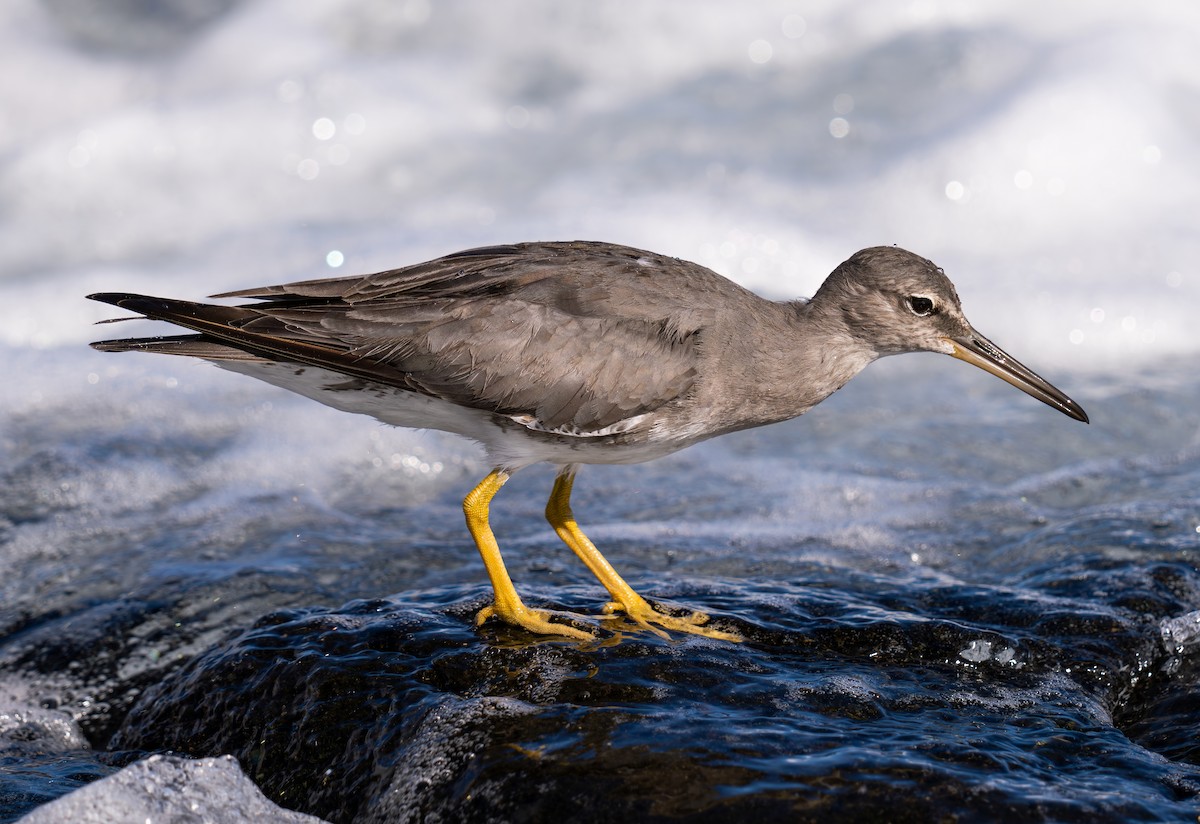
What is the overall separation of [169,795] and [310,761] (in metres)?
0.58

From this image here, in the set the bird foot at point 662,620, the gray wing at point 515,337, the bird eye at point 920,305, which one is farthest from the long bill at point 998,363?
the bird foot at point 662,620

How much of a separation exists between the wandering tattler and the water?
3.02 feet

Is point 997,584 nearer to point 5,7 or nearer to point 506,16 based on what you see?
point 506,16

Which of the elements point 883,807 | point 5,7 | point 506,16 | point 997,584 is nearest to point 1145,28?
point 506,16

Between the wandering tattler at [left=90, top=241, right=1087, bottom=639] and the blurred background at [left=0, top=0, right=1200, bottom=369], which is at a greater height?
the blurred background at [left=0, top=0, right=1200, bottom=369]

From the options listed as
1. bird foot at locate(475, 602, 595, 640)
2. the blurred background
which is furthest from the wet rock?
the blurred background

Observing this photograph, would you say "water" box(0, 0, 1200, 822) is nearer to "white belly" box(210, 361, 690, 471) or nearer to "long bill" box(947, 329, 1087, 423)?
"white belly" box(210, 361, 690, 471)

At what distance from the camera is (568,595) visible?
21.1 ft

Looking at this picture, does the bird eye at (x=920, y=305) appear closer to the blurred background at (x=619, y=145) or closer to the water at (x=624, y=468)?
the water at (x=624, y=468)

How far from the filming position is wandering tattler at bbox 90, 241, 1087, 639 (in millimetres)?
5781

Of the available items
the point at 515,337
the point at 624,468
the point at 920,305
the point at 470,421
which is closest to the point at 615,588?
the point at 470,421

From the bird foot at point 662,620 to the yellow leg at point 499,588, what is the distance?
1.08 ft

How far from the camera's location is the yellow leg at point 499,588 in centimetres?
563

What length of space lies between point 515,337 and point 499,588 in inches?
47.3
